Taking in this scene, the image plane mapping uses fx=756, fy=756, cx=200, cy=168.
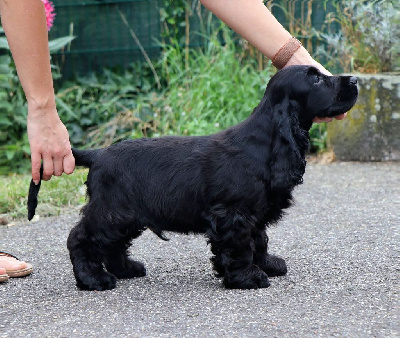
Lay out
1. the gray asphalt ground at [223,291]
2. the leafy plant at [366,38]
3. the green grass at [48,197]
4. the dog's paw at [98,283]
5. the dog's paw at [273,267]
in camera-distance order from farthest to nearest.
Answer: the leafy plant at [366,38], the green grass at [48,197], the dog's paw at [273,267], the dog's paw at [98,283], the gray asphalt ground at [223,291]

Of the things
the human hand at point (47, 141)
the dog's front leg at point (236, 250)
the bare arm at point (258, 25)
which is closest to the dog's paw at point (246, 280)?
the dog's front leg at point (236, 250)

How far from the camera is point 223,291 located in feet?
10.3

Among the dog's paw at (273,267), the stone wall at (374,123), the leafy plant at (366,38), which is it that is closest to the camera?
the dog's paw at (273,267)

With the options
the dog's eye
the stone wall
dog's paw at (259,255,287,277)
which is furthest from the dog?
the stone wall

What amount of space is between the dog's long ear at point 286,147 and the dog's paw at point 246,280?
0.37 meters

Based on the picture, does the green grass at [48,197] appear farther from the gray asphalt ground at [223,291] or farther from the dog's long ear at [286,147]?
the dog's long ear at [286,147]

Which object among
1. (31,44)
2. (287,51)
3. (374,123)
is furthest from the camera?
(374,123)

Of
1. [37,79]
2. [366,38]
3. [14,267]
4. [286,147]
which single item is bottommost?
[14,267]

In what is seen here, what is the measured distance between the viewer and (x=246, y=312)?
2795 millimetres

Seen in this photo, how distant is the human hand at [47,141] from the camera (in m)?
3.08

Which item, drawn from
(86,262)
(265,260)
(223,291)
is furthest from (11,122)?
(223,291)

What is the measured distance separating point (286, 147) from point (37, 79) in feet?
3.45

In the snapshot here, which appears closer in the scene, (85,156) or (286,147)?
(286,147)

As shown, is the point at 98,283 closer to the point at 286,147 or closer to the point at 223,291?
the point at 223,291
